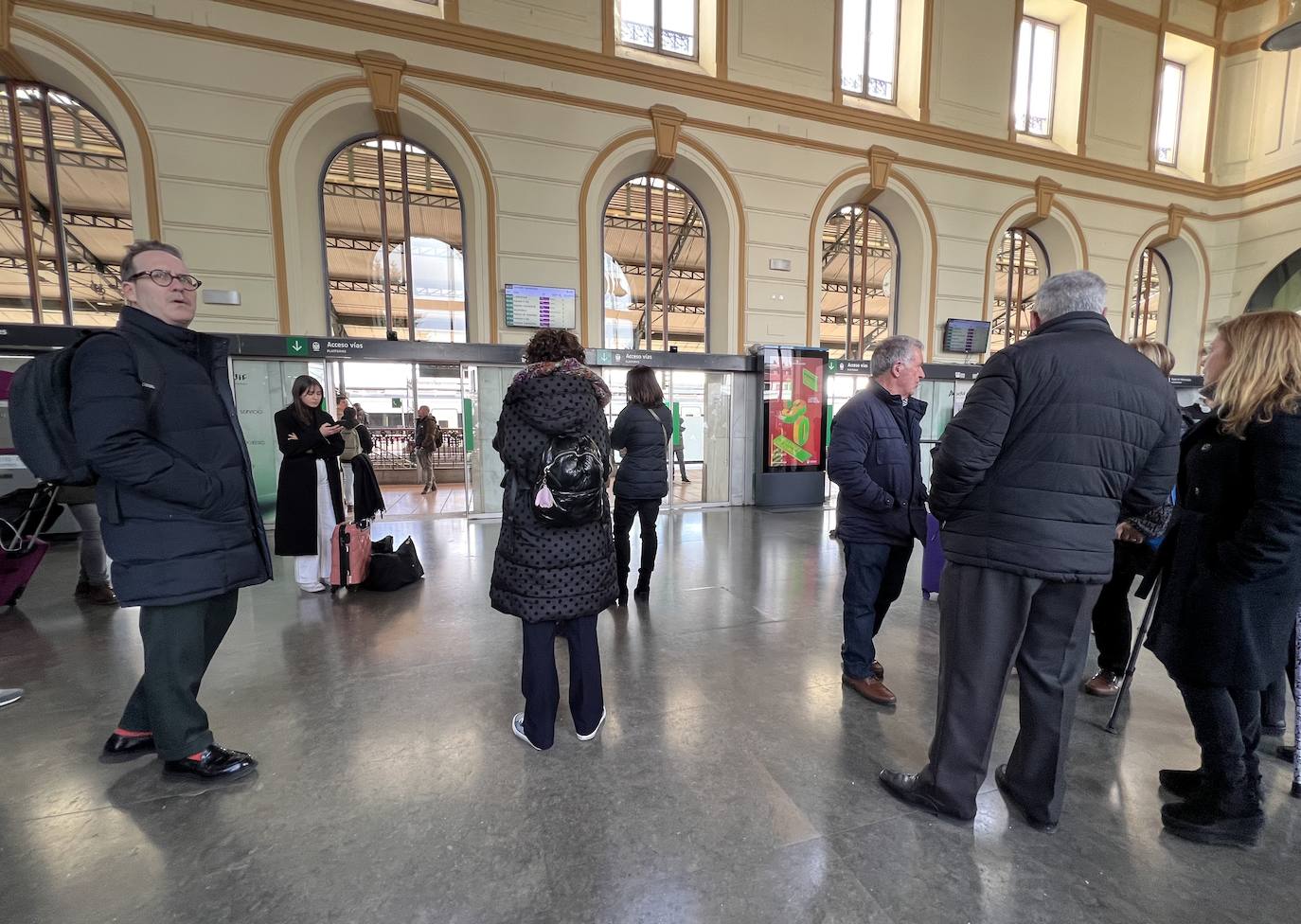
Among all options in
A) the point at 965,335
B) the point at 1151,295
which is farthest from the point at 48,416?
the point at 1151,295

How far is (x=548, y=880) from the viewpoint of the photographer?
1657mm

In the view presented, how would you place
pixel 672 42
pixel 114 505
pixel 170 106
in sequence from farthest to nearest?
pixel 672 42 < pixel 170 106 < pixel 114 505

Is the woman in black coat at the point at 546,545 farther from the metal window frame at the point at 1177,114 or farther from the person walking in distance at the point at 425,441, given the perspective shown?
the metal window frame at the point at 1177,114

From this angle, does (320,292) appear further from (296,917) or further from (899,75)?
(899,75)

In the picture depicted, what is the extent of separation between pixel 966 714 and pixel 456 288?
8.31 metres

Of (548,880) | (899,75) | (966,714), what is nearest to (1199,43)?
(899,75)

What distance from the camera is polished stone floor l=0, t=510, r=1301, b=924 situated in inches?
62.6

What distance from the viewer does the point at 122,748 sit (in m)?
2.23

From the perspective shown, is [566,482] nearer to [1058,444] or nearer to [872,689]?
[1058,444]

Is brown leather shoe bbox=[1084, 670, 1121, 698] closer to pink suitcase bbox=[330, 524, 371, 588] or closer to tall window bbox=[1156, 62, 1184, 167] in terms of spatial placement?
pink suitcase bbox=[330, 524, 371, 588]

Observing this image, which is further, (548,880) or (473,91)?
(473,91)

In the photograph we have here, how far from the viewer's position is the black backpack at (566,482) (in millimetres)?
2129

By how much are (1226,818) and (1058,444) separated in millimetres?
1451

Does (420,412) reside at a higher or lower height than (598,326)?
lower
